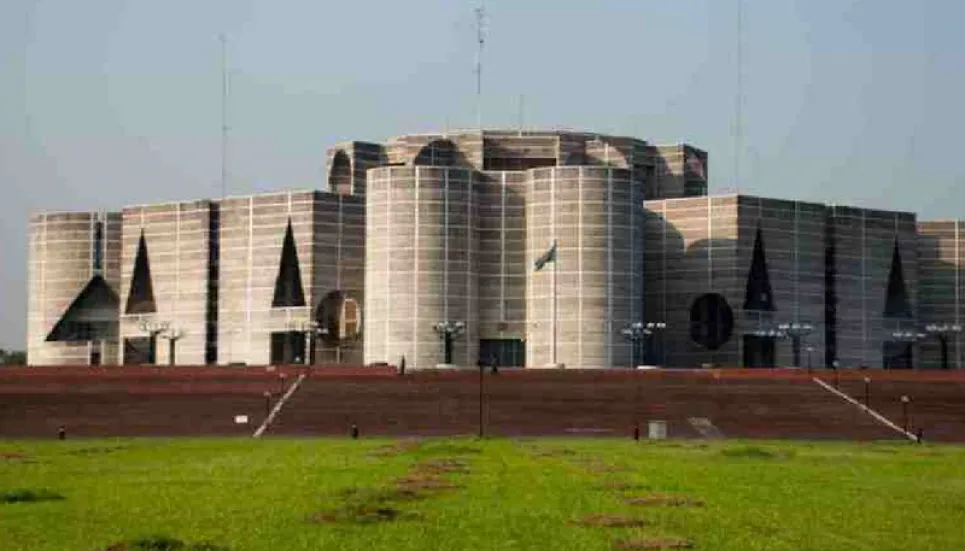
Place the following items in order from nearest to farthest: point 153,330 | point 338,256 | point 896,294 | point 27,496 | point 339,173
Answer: point 27,496
point 338,256
point 153,330
point 896,294
point 339,173

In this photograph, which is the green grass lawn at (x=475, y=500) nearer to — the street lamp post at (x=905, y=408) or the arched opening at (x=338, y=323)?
the street lamp post at (x=905, y=408)

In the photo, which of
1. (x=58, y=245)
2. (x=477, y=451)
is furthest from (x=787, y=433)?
(x=58, y=245)

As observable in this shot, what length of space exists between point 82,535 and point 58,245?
12100cm

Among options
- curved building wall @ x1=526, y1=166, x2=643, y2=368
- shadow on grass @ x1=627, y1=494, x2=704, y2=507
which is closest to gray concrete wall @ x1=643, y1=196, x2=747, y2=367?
curved building wall @ x1=526, y1=166, x2=643, y2=368

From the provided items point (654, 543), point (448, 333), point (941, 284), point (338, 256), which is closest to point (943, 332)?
point (941, 284)

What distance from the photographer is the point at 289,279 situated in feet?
407

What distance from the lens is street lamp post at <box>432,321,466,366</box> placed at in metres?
114

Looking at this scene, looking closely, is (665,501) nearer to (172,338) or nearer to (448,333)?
(448,333)

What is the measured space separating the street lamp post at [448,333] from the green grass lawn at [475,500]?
69666 millimetres

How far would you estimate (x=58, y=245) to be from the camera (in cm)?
13712

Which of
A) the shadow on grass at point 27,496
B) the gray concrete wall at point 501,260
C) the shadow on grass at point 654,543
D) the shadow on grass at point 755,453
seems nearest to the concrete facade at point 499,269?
the gray concrete wall at point 501,260

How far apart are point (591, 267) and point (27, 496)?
88.6m

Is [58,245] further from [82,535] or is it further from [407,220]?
[82,535]

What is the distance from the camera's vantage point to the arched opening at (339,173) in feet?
431
